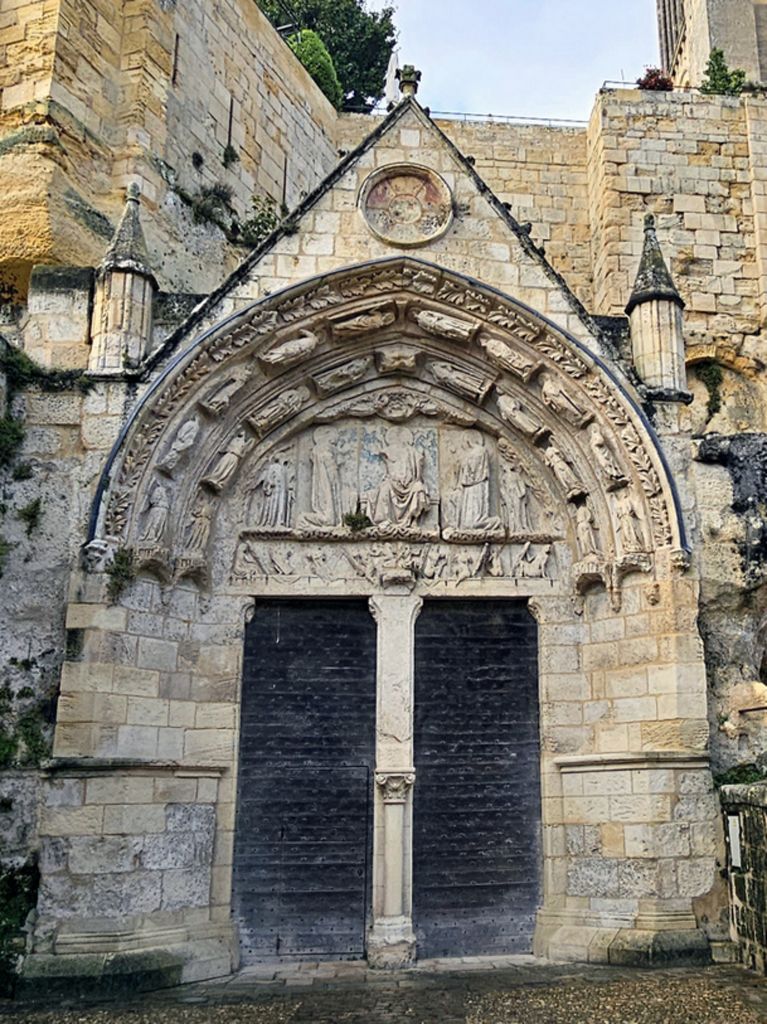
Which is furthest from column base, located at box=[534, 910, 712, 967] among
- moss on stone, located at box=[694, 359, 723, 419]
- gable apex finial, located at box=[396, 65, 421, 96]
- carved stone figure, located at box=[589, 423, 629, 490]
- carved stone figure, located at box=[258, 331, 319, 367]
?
moss on stone, located at box=[694, 359, 723, 419]

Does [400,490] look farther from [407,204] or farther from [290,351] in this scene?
[407,204]

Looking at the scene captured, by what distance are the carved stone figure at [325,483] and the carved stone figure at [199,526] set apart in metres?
0.88

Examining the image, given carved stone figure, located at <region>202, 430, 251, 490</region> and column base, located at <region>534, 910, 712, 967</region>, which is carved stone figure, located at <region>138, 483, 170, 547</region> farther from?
column base, located at <region>534, 910, 712, 967</region>

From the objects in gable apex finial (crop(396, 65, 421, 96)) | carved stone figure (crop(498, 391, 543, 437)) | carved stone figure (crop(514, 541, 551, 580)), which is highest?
gable apex finial (crop(396, 65, 421, 96))

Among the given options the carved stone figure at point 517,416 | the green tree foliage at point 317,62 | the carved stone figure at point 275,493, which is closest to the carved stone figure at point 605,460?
the carved stone figure at point 517,416

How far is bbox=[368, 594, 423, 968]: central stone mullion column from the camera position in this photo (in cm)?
768

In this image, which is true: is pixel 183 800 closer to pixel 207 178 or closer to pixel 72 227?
pixel 72 227

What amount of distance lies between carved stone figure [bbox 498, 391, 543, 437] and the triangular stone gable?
83cm

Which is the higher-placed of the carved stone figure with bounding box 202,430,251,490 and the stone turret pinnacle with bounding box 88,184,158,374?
the stone turret pinnacle with bounding box 88,184,158,374

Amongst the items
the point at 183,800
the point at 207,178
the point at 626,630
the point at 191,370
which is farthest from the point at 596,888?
the point at 207,178

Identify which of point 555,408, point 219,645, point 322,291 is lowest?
point 219,645

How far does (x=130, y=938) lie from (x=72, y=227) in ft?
22.4

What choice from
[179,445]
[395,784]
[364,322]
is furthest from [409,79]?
[395,784]

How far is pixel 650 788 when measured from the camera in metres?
7.46
